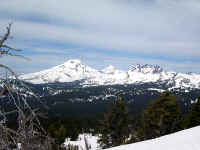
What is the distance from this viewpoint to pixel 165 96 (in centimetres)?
2189

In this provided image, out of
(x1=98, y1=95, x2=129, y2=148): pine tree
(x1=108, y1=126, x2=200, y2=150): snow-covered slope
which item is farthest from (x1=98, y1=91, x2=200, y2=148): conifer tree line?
(x1=108, y1=126, x2=200, y2=150): snow-covered slope

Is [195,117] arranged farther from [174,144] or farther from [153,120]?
[174,144]

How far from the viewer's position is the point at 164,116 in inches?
843

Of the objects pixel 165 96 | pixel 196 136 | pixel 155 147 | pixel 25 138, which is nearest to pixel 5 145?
pixel 25 138

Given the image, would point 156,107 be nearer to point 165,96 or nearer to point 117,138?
point 165,96

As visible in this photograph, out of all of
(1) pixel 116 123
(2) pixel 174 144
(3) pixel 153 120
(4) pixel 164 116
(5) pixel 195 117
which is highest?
(2) pixel 174 144

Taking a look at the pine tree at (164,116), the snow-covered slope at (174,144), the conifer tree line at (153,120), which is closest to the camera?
the snow-covered slope at (174,144)

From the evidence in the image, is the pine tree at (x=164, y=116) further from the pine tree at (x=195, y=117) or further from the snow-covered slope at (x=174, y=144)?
the snow-covered slope at (x=174, y=144)

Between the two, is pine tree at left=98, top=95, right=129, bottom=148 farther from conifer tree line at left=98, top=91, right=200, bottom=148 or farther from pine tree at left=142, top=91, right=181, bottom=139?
pine tree at left=142, top=91, right=181, bottom=139

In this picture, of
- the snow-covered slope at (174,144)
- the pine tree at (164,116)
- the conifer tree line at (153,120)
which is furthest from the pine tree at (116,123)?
the snow-covered slope at (174,144)

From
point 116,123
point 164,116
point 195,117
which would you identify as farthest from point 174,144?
point 116,123

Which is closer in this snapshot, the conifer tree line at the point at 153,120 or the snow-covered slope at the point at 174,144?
the snow-covered slope at the point at 174,144

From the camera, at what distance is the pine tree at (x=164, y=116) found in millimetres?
21328

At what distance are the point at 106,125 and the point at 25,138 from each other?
74.5 ft
